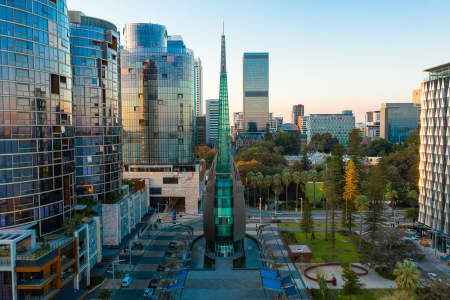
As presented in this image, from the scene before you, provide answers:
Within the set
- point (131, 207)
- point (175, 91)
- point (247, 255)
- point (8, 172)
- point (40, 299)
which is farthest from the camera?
point (175, 91)

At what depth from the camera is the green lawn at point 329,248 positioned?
5988 cm

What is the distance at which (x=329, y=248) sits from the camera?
65.0 metres

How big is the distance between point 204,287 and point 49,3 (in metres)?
41.6

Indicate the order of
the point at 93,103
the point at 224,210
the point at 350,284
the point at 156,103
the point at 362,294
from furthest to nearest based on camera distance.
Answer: the point at 156,103 → the point at 93,103 → the point at 224,210 → the point at 362,294 → the point at 350,284

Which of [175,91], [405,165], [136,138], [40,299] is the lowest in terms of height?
[40,299]

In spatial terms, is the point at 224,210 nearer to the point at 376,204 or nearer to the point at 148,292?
the point at 148,292

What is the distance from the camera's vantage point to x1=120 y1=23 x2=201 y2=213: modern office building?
95438 mm

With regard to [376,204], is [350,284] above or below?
below

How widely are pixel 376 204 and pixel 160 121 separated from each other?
193 ft

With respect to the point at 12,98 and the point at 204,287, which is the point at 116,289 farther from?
the point at 12,98

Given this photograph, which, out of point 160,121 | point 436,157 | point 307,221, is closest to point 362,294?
point 307,221

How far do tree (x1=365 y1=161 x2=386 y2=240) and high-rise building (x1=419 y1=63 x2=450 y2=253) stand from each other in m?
8.33

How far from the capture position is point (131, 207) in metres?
70.6

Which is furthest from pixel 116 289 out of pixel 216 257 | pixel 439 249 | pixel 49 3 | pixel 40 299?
pixel 439 249
